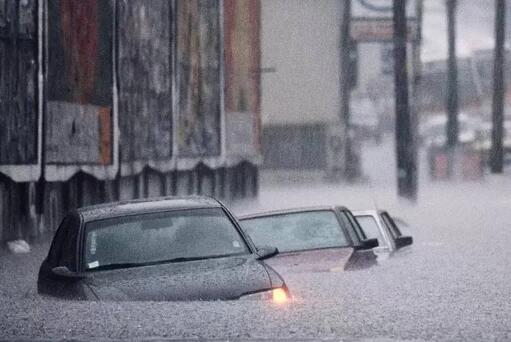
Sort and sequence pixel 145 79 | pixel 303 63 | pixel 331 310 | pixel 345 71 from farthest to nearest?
1. pixel 345 71
2. pixel 303 63
3. pixel 145 79
4. pixel 331 310

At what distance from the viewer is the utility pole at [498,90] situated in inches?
1833

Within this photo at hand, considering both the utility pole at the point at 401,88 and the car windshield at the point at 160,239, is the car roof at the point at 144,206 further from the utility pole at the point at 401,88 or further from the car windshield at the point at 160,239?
the utility pole at the point at 401,88

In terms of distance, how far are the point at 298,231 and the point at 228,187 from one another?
772 inches

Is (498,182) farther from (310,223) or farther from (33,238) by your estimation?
(310,223)

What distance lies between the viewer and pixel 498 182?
155ft

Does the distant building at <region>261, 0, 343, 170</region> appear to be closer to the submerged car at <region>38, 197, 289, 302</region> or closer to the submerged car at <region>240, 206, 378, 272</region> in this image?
the submerged car at <region>240, 206, 378, 272</region>

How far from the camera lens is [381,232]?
1634 cm

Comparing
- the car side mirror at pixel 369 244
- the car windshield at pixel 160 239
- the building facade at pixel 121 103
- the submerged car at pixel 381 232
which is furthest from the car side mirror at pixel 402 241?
the building facade at pixel 121 103

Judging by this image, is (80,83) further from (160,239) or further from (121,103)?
(160,239)

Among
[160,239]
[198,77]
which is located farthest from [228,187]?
[160,239]

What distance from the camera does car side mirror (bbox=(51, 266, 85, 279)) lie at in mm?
10875

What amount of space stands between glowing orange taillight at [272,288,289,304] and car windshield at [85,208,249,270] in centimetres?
97

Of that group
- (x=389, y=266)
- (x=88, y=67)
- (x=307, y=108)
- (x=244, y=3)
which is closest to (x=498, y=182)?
(x=307, y=108)

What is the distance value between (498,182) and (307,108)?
806cm
